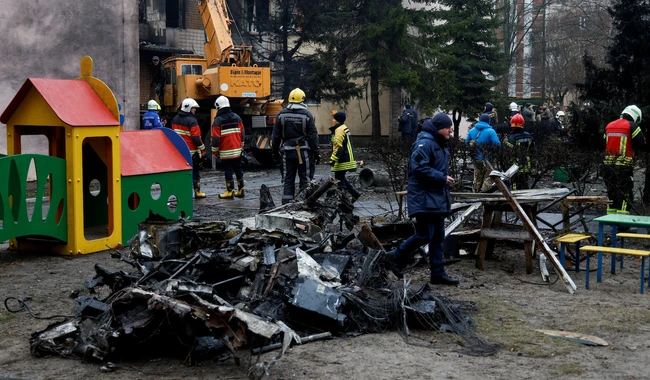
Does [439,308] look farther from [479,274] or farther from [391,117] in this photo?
[391,117]

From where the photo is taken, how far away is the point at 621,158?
1105 cm

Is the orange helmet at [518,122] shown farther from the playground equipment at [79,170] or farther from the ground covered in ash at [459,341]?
the playground equipment at [79,170]

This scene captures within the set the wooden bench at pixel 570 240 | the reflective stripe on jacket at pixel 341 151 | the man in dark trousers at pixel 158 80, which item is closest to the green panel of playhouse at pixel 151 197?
the reflective stripe on jacket at pixel 341 151

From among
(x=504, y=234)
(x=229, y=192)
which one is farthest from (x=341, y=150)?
(x=504, y=234)

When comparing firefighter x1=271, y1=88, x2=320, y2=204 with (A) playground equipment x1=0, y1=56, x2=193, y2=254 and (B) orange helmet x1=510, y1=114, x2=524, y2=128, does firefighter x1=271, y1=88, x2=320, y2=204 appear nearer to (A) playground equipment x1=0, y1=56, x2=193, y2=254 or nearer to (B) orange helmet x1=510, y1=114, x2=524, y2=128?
(A) playground equipment x1=0, y1=56, x2=193, y2=254

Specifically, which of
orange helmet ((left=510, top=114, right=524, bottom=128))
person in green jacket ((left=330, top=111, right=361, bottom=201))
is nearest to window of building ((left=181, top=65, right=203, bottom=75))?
orange helmet ((left=510, top=114, right=524, bottom=128))

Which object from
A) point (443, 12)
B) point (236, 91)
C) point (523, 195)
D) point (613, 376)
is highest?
point (443, 12)

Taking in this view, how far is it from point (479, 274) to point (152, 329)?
419 cm

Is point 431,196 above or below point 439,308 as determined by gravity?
above

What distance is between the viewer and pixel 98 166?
36.6 feet

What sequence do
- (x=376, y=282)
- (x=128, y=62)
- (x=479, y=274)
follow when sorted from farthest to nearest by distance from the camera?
(x=128, y=62) → (x=479, y=274) → (x=376, y=282)

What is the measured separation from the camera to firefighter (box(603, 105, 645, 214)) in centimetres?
1098

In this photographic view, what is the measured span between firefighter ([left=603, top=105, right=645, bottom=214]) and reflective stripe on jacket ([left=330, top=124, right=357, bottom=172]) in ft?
12.8

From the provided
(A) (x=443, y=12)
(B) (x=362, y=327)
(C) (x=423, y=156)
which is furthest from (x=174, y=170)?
(A) (x=443, y=12)
